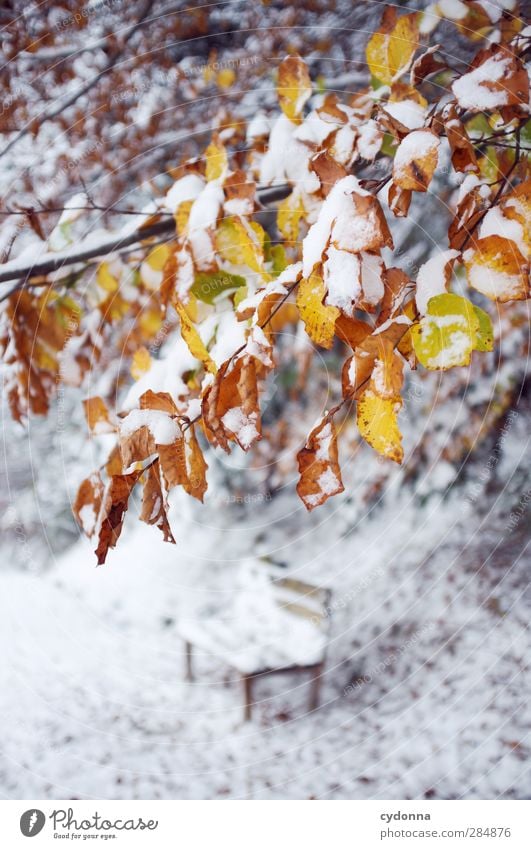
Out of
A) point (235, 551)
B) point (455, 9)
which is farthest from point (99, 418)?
point (235, 551)

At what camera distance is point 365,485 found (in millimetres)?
1548

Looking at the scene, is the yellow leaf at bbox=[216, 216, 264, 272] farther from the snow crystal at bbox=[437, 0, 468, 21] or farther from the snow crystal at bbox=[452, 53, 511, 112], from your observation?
the snow crystal at bbox=[437, 0, 468, 21]

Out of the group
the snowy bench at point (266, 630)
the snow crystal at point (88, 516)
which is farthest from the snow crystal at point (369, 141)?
the snowy bench at point (266, 630)

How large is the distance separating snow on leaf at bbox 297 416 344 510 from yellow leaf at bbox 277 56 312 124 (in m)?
0.32

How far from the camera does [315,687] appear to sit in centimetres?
120

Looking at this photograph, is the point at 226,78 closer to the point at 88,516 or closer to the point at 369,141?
the point at 369,141

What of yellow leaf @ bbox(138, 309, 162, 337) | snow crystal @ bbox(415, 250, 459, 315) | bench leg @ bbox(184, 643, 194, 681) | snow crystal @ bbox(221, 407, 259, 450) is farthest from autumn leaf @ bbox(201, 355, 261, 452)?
bench leg @ bbox(184, 643, 194, 681)

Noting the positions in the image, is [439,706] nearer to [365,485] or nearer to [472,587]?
[472,587]

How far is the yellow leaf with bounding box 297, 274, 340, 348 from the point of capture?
0.36 m

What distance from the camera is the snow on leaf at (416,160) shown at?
364mm

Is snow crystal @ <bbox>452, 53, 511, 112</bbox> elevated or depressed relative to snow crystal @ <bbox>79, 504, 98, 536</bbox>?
elevated

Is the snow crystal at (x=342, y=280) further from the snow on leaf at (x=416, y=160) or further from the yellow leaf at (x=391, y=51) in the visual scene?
the yellow leaf at (x=391, y=51)

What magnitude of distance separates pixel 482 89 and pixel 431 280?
14 cm

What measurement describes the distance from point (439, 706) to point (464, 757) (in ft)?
0.42
